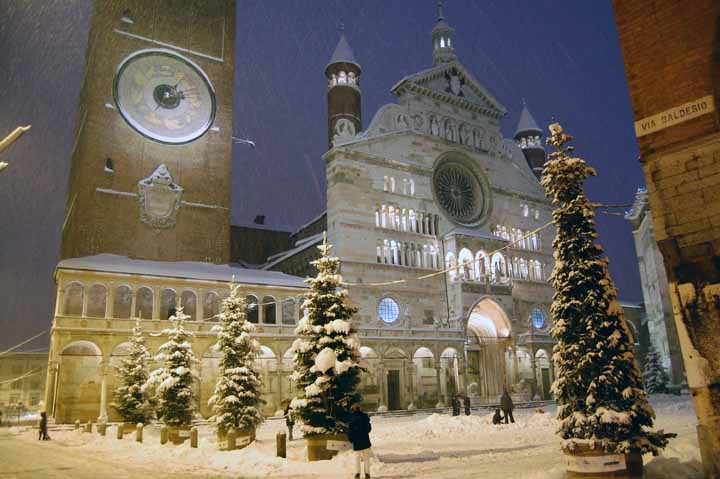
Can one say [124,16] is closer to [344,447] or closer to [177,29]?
[177,29]

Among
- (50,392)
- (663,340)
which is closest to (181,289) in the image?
(50,392)

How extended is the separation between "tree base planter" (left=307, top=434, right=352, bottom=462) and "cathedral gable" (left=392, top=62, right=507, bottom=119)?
38.1 metres

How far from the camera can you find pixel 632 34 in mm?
10641

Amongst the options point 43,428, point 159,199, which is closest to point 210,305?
point 159,199

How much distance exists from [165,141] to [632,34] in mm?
37835

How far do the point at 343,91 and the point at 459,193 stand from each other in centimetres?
1398

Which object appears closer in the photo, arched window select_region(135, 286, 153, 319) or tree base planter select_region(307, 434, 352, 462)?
tree base planter select_region(307, 434, 352, 462)

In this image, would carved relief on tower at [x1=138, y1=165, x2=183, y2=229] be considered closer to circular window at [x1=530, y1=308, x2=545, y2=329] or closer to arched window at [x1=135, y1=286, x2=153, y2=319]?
arched window at [x1=135, y1=286, x2=153, y2=319]

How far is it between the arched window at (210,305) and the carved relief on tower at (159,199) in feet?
30.5

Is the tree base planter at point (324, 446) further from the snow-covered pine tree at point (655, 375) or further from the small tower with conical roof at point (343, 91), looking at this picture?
the snow-covered pine tree at point (655, 375)

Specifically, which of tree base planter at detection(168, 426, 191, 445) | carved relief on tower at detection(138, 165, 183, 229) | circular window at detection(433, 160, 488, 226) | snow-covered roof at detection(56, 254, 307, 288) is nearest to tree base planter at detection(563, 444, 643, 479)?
tree base planter at detection(168, 426, 191, 445)

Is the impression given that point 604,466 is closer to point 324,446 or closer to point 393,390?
point 324,446

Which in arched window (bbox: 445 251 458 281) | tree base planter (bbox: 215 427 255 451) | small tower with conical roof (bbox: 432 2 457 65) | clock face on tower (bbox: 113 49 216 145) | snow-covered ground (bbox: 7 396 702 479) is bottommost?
snow-covered ground (bbox: 7 396 702 479)

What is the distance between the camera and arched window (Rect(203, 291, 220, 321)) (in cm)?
3400
